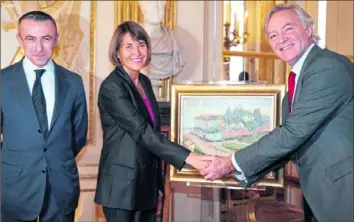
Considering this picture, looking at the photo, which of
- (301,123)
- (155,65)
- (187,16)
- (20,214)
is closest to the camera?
(301,123)

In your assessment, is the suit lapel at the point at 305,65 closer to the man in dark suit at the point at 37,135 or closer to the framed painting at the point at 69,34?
the man in dark suit at the point at 37,135

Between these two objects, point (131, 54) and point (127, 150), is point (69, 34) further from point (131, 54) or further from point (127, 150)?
point (127, 150)

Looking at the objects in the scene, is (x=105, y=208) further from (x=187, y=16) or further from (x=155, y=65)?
(x=187, y=16)

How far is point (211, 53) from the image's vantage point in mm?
4578

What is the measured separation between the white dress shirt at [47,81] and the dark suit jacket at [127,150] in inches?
10.0

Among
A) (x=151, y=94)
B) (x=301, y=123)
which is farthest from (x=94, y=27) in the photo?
(x=301, y=123)

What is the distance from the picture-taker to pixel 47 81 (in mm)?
2449

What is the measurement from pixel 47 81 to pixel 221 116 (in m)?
1.00

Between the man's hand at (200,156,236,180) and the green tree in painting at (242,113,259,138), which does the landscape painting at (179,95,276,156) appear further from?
the man's hand at (200,156,236,180)

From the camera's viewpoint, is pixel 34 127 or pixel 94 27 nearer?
pixel 34 127

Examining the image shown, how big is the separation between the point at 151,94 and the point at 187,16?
1944 millimetres

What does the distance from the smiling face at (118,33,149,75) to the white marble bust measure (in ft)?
4.18

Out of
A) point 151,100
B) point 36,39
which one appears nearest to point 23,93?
point 36,39

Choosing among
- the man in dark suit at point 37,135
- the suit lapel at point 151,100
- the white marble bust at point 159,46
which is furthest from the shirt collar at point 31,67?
the white marble bust at point 159,46
